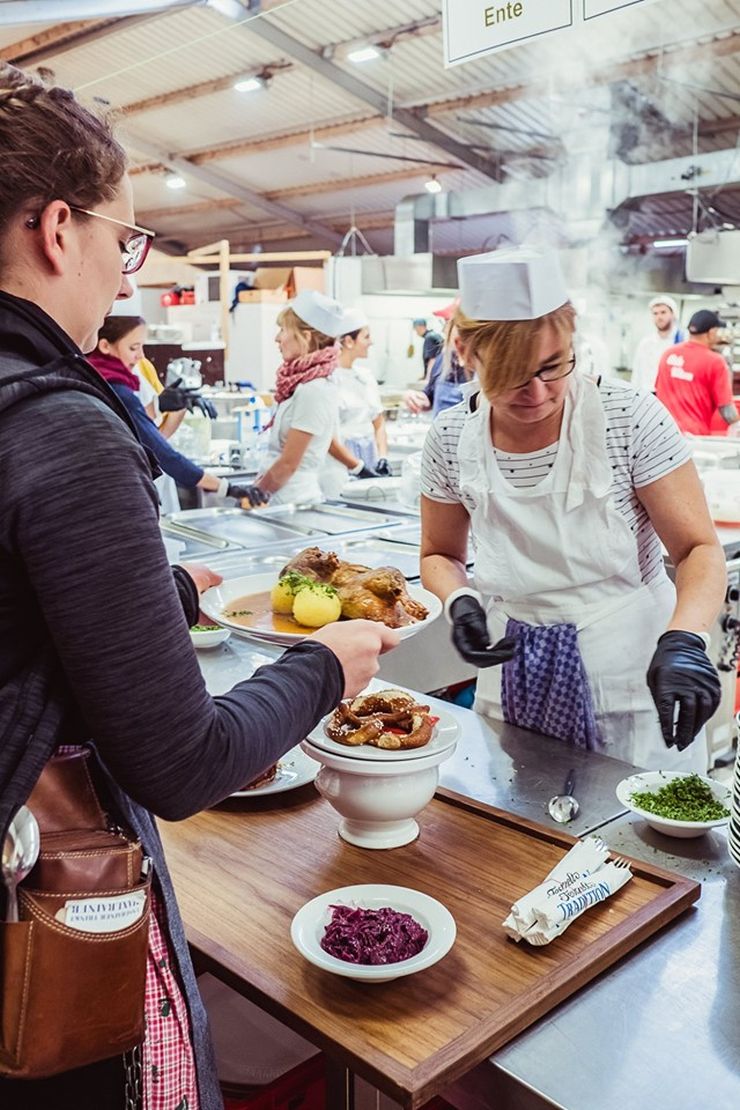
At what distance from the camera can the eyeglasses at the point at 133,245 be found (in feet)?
3.24

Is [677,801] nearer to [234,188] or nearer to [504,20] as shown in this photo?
[504,20]

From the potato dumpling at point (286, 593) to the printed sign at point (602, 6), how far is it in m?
1.23

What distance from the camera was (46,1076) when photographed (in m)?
0.94

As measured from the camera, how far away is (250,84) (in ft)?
33.1

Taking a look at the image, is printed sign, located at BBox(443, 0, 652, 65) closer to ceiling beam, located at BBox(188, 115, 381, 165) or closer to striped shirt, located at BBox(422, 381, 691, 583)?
striped shirt, located at BBox(422, 381, 691, 583)

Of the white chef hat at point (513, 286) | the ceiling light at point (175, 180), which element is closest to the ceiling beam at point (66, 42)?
the ceiling light at point (175, 180)

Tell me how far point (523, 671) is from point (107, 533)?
4.25 ft

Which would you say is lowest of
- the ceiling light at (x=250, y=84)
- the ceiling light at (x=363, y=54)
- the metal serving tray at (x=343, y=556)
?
the metal serving tray at (x=343, y=556)

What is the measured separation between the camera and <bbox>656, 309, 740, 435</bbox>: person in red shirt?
286 inches

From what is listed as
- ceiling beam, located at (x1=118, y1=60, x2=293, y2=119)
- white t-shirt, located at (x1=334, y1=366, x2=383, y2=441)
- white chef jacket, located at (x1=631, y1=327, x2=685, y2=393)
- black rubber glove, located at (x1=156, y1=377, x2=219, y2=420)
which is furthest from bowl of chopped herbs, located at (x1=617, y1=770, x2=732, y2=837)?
ceiling beam, located at (x1=118, y1=60, x2=293, y2=119)

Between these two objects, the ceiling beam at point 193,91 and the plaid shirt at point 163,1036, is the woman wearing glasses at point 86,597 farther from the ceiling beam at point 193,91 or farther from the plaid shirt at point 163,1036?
the ceiling beam at point 193,91

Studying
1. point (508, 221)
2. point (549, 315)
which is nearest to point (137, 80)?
point (508, 221)

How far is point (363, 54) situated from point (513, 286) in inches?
321

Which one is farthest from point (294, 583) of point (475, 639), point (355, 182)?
point (355, 182)
